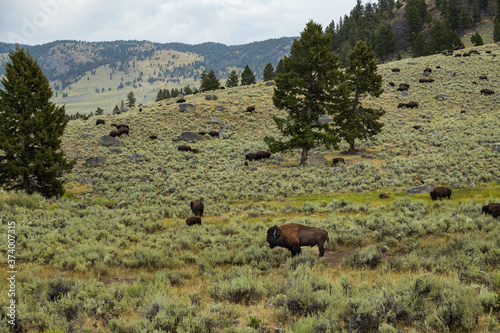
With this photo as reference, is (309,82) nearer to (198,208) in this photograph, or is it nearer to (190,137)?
(198,208)

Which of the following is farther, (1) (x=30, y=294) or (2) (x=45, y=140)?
(2) (x=45, y=140)

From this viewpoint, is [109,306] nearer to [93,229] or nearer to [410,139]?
[93,229]

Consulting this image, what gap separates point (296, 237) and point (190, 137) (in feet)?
108

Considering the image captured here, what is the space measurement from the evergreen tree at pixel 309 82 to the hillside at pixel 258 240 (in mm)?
3122

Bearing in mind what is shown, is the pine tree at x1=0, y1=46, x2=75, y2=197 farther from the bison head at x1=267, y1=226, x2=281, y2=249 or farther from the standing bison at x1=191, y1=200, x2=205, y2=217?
the bison head at x1=267, y1=226, x2=281, y2=249

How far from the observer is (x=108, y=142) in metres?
37.5

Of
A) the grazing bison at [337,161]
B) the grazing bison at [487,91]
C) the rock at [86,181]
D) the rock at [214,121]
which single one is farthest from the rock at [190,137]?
the grazing bison at [487,91]

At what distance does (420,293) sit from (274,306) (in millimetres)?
2766

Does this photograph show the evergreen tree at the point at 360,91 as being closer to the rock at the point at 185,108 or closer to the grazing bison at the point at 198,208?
the grazing bison at the point at 198,208

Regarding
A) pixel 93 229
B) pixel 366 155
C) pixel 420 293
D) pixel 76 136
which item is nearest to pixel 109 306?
pixel 420 293

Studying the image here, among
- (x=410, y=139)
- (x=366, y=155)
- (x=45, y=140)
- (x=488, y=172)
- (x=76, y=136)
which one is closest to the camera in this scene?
(x=45, y=140)

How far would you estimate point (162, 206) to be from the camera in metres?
20.3

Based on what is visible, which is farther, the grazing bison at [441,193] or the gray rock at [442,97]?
the gray rock at [442,97]

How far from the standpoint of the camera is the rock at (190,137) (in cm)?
3985
